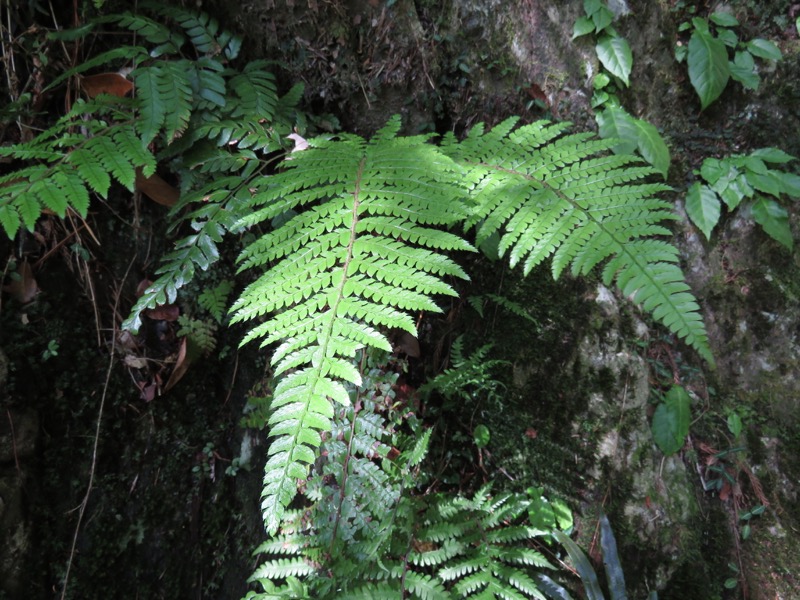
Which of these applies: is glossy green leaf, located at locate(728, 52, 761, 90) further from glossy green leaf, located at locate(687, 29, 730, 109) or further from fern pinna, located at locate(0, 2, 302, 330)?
fern pinna, located at locate(0, 2, 302, 330)

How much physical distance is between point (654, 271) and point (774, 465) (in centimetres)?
181

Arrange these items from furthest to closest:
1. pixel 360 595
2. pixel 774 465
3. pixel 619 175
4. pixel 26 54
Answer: pixel 774 465
pixel 26 54
pixel 619 175
pixel 360 595

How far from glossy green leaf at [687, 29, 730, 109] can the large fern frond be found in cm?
111

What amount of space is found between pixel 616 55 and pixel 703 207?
971mm

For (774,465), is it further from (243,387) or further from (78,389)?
(78,389)

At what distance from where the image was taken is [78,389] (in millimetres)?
2383

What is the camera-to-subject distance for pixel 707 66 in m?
2.72

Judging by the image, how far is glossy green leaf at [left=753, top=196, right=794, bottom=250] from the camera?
2.62 metres

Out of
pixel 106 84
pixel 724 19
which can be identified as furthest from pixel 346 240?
pixel 724 19

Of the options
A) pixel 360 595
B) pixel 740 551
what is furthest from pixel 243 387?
pixel 740 551

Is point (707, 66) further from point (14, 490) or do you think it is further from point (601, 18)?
point (14, 490)

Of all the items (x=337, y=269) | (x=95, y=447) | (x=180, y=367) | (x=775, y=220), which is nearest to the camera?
(x=337, y=269)

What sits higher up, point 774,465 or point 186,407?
point 774,465

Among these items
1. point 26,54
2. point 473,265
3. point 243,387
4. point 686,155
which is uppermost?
point 686,155
